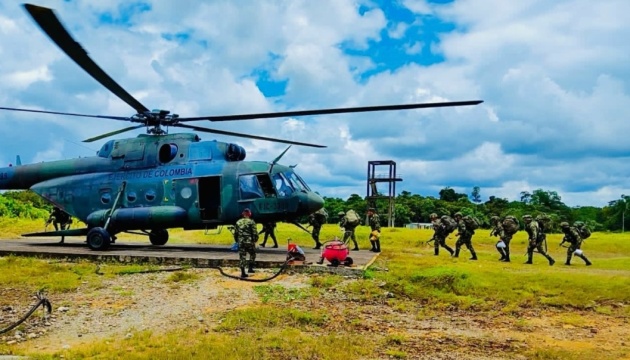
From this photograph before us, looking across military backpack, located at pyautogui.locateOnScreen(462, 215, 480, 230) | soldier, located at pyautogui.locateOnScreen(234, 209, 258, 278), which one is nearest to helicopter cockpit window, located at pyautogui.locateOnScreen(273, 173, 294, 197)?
soldier, located at pyautogui.locateOnScreen(234, 209, 258, 278)

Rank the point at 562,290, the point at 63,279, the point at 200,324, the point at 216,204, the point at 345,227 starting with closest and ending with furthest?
1. the point at 200,324
2. the point at 562,290
3. the point at 63,279
4. the point at 216,204
5. the point at 345,227

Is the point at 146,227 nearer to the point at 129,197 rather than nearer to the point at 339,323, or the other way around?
the point at 129,197

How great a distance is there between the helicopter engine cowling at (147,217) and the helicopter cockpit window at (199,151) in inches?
67.4

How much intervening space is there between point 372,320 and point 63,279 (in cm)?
751

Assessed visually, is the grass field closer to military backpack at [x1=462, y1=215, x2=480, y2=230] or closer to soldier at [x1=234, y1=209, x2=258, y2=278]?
soldier at [x1=234, y1=209, x2=258, y2=278]

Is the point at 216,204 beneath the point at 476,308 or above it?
above

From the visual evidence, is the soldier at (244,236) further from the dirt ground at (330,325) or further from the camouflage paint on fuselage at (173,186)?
the camouflage paint on fuselage at (173,186)

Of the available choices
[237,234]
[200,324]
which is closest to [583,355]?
[200,324]

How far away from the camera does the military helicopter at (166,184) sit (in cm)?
1681

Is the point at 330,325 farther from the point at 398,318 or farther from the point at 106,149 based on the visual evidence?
the point at 106,149

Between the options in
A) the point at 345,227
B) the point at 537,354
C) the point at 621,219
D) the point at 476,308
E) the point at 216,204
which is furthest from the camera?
the point at 621,219

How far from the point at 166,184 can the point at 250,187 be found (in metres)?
2.92

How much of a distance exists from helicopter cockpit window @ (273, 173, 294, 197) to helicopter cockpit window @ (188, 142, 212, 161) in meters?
2.52

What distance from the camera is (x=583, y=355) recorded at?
805 centimetres
